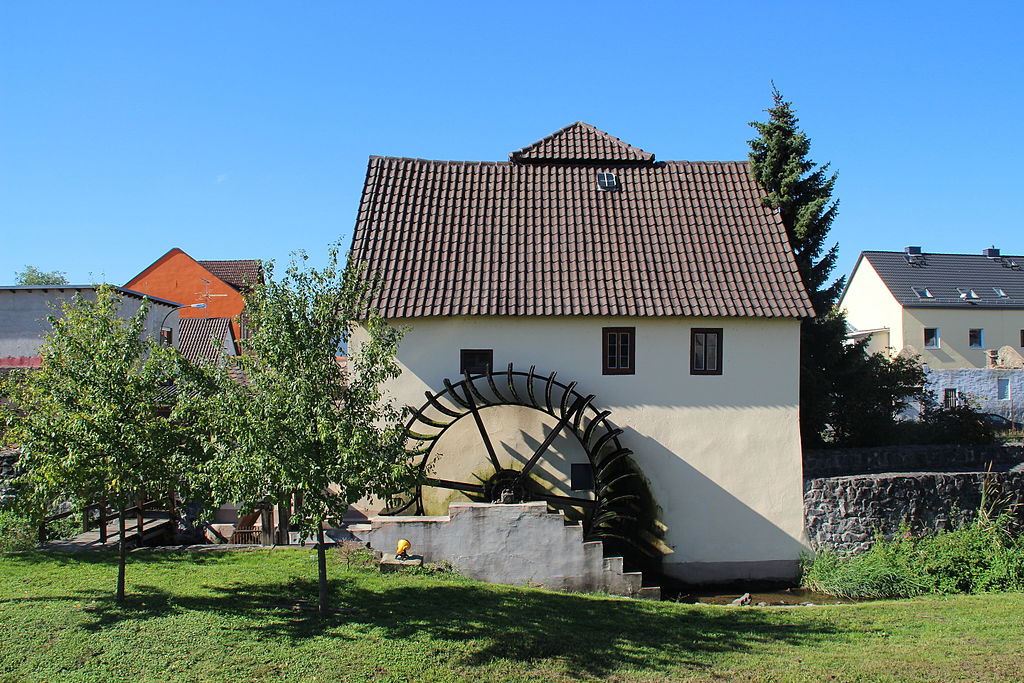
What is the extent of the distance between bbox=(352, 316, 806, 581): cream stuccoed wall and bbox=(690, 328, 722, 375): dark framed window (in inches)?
4.3

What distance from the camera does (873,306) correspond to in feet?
117

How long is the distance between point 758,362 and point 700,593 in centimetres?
405

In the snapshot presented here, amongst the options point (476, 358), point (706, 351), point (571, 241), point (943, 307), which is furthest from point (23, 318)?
point (943, 307)

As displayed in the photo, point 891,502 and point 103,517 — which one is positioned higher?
point 891,502

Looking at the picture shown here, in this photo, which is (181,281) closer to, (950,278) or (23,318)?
(23,318)

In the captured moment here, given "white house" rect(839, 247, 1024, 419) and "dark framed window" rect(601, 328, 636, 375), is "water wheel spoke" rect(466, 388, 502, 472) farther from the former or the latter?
"white house" rect(839, 247, 1024, 419)

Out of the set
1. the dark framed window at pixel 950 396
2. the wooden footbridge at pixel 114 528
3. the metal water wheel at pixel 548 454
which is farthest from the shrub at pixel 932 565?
the dark framed window at pixel 950 396

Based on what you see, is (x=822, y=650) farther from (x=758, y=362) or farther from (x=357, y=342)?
(x=357, y=342)

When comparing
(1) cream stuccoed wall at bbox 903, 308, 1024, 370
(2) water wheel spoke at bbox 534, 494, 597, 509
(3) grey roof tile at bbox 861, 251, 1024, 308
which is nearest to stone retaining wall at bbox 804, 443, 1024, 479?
(2) water wheel spoke at bbox 534, 494, 597, 509

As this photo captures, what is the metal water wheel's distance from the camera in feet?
41.1

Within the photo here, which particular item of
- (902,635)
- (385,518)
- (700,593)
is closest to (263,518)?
(385,518)

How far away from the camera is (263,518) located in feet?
40.9

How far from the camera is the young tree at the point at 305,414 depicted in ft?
25.1

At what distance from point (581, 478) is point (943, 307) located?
88.2 ft
